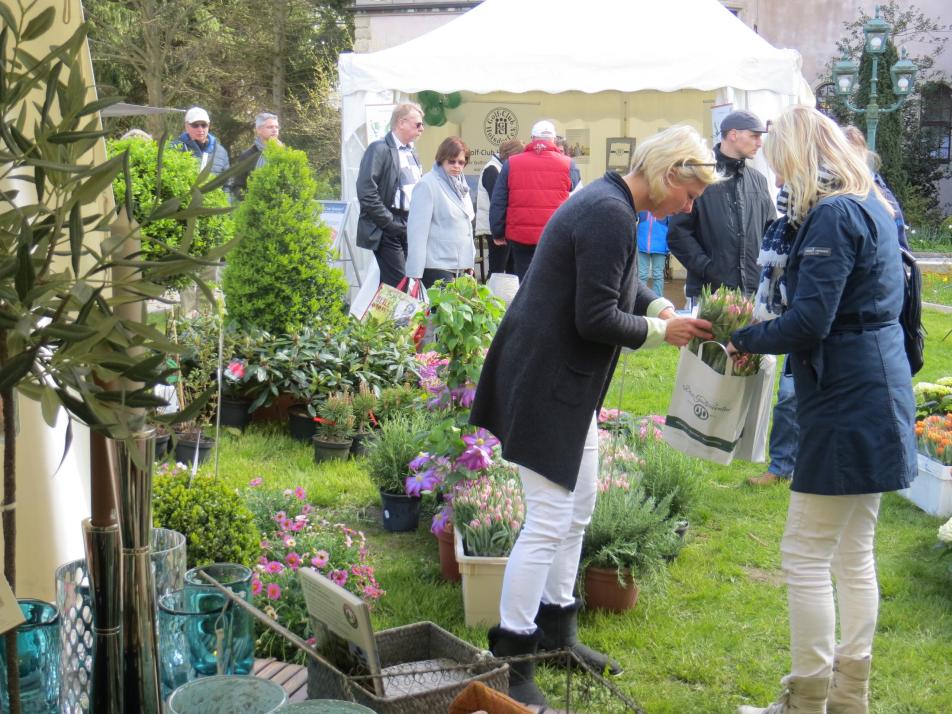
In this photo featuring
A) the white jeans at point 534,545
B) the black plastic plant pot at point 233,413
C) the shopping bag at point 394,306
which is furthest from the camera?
the shopping bag at point 394,306

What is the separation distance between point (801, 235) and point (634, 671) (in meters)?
1.65

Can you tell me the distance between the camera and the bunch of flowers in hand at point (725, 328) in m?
3.49

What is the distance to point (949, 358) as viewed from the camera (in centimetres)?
921

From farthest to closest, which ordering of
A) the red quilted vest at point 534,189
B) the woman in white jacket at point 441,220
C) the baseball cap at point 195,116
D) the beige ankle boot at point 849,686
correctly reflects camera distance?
the baseball cap at point 195,116, the red quilted vest at point 534,189, the woman in white jacket at point 441,220, the beige ankle boot at point 849,686

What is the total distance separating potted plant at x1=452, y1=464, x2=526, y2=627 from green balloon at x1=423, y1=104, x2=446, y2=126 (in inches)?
355

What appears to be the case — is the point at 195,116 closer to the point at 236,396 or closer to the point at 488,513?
the point at 236,396

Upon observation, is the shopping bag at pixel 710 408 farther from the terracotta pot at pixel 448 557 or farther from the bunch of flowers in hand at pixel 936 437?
the bunch of flowers in hand at pixel 936 437

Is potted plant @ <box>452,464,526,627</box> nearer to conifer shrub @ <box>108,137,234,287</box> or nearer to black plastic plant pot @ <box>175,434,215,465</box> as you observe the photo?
black plastic plant pot @ <box>175,434,215,465</box>

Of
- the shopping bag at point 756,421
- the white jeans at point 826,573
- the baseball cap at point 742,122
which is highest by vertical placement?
the baseball cap at point 742,122

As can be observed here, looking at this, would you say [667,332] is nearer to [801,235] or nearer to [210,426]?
[801,235]

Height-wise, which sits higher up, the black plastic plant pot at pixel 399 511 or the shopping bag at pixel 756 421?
the shopping bag at pixel 756 421

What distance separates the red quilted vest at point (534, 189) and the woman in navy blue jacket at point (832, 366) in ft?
19.1

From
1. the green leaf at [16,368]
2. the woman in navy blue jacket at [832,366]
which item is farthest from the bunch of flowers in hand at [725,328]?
the green leaf at [16,368]

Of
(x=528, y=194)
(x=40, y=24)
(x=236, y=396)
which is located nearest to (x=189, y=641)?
(x=40, y=24)
